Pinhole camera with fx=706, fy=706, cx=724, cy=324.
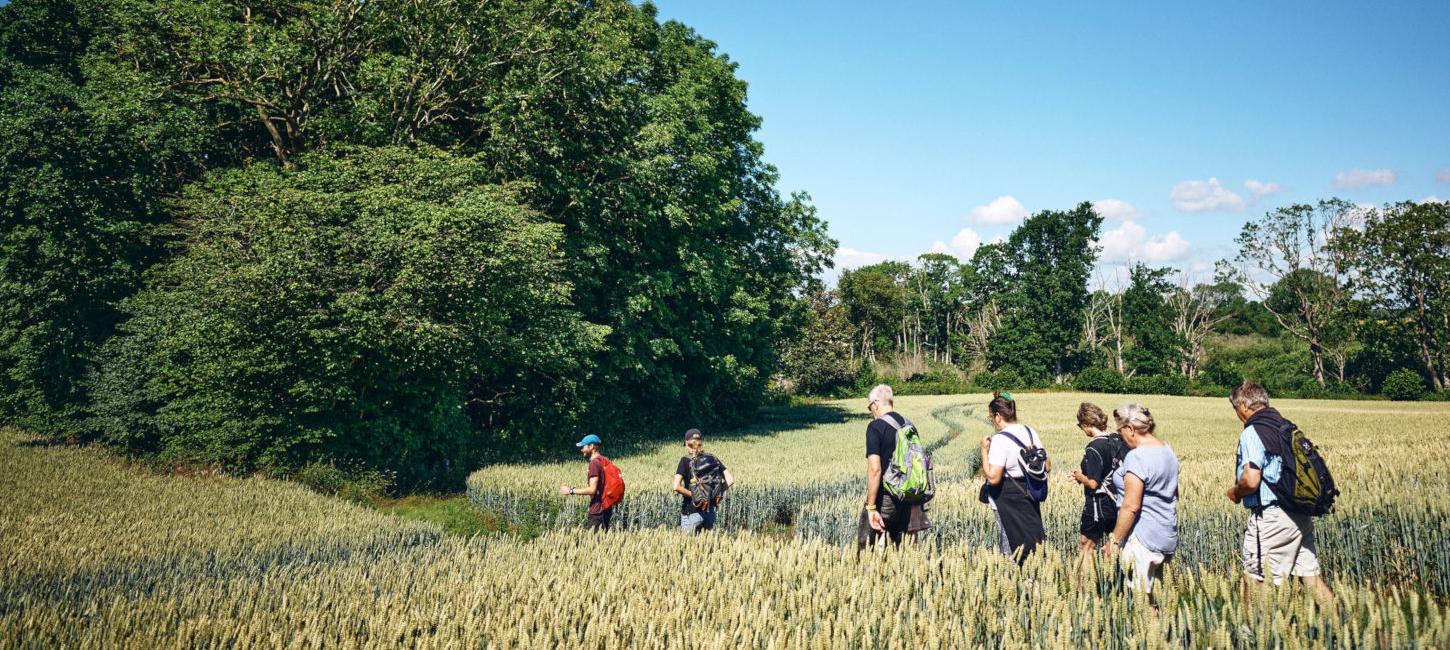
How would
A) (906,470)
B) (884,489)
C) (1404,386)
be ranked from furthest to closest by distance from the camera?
1. (1404,386)
2. (884,489)
3. (906,470)

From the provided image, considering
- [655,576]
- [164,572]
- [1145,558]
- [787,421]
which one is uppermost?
[1145,558]

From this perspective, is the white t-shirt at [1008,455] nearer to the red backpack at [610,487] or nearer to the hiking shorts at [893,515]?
the hiking shorts at [893,515]

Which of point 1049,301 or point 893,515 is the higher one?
point 1049,301

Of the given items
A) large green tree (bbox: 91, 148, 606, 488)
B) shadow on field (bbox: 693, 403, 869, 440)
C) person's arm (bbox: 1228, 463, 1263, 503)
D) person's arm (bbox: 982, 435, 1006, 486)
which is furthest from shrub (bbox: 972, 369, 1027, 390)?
person's arm (bbox: 1228, 463, 1263, 503)

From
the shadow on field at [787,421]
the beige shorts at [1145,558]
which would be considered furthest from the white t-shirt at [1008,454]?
the shadow on field at [787,421]

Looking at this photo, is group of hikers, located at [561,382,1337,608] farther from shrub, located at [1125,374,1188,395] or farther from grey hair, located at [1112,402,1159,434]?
shrub, located at [1125,374,1188,395]

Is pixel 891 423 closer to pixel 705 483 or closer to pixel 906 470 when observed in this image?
pixel 906 470

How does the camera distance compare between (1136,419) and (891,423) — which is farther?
(891,423)

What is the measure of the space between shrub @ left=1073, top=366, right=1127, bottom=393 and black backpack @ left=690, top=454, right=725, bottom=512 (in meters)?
62.7

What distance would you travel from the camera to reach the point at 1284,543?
18.3 ft

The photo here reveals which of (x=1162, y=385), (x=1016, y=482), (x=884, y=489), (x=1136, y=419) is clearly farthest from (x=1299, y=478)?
(x=1162, y=385)

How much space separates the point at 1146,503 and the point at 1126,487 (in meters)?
0.28

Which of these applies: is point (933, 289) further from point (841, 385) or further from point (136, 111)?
point (136, 111)

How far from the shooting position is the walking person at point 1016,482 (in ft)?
20.4
